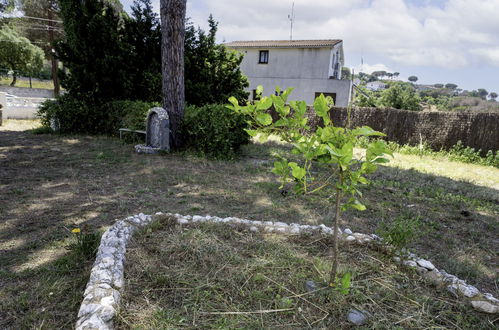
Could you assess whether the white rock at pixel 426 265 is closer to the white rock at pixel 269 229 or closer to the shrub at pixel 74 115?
the white rock at pixel 269 229

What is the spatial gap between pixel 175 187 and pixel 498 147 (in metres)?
9.70

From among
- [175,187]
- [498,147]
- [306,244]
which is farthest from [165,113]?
[498,147]

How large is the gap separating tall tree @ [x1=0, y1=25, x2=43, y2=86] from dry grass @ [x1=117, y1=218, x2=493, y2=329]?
23.7m

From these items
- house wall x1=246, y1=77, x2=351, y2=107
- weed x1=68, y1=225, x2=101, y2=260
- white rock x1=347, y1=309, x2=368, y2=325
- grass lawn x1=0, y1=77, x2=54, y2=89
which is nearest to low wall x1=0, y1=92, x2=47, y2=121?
weed x1=68, y1=225, x2=101, y2=260

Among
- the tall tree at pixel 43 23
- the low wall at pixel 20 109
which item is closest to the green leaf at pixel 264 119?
the low wall at pixel 20 109

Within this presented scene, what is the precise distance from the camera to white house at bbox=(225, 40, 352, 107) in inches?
739

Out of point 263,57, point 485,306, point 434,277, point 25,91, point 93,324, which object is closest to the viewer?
point 93,324

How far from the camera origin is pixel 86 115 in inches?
346

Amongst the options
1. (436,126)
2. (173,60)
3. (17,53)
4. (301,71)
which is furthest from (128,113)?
(17,53)

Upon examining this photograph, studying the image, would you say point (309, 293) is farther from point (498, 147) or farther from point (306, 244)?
point (498, 147)

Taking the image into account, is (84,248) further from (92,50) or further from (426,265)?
(92,50)

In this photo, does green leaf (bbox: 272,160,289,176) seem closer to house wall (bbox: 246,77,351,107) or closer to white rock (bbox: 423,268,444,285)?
white rock (bbox: 423,268,444,285)

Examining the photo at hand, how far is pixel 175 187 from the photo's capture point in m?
4.55

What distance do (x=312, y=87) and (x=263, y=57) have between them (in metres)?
4.02
